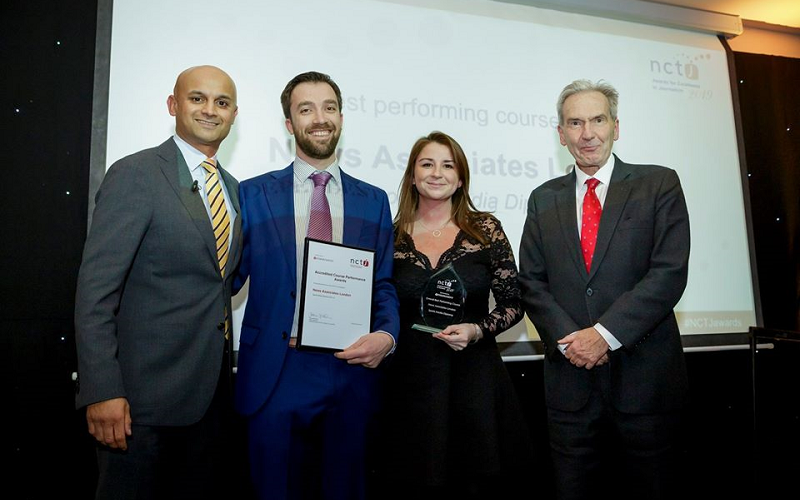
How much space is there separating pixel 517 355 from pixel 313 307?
1699 mm

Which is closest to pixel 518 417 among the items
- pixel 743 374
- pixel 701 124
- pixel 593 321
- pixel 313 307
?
pixel 593 321

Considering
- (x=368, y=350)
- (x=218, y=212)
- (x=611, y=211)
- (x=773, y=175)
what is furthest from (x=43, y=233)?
(x=773, y=175)

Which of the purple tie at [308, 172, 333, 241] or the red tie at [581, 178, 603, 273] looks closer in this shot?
the purple tie at [308, 172, 333, 241]

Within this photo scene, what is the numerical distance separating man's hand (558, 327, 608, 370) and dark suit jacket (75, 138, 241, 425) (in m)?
1.21

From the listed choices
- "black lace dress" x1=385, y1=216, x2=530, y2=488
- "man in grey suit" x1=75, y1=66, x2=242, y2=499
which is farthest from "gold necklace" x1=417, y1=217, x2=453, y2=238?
"man in grey suit" x1=75, y1=66, x2=242, y2=499

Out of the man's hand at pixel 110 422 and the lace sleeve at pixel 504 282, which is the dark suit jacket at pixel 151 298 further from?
the lace sleeve at pixel 504 282

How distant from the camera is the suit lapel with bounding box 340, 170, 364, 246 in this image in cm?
212

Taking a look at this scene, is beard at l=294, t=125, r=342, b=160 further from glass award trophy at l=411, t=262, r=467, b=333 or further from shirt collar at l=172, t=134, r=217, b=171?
glass award trophy at l=411, t=262, r=467, b=333

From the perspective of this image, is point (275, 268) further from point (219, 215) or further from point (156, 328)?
point (156, 328)

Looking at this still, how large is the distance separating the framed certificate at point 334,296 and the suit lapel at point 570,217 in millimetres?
783

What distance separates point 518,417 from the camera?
2.16 m

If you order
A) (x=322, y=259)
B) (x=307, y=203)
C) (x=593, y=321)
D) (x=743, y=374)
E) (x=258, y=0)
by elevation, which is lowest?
(x=743, y=374)

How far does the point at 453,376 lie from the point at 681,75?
293 centimetres

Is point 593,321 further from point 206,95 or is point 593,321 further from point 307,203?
point 206,95
